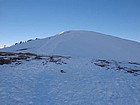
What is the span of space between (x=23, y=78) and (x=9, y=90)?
156 inches

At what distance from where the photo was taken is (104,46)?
64.1m

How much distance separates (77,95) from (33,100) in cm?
344

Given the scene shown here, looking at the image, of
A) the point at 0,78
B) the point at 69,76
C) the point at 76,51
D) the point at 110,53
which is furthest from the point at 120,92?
the point at 110,53

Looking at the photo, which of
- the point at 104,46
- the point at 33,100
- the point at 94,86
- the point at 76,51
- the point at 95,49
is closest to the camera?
the point at 33,100

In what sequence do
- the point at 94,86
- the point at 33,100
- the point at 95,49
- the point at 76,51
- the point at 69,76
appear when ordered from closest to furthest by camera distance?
the point at 33,100 < the point at 94,86 < the point at 69,76 < the point at 76,51 < the point at 95,49

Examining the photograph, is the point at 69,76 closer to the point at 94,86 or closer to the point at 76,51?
the point at 94,86

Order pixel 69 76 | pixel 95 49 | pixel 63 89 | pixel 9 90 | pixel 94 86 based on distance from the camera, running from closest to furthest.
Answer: pixel 9 90 < pixel 63 89 < pixel 94 86 < pixel 69 76 < pixel 95 49

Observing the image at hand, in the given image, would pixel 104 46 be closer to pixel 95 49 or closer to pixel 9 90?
pixel 95 49

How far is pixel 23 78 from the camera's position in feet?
63.6

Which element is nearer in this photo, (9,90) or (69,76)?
(9,90)

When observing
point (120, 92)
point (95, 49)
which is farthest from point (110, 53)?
point (120, 92)

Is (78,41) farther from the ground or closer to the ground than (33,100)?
farther from the ground

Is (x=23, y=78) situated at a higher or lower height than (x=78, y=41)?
lower

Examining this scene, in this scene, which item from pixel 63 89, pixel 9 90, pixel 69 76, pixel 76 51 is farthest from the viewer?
pixel 76 51
